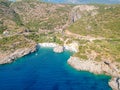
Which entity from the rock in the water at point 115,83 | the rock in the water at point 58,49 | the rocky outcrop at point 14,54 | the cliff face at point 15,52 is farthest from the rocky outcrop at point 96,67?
the cliff face at point 15,52

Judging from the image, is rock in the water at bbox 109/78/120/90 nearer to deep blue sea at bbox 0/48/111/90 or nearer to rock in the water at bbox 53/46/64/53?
deep blue sea at bbox 0/48/111/90

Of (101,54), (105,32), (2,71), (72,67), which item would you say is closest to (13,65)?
(2,71)

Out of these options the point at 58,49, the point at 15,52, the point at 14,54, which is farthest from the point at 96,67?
the point at 15,52

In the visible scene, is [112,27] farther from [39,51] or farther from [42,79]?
[42,79]

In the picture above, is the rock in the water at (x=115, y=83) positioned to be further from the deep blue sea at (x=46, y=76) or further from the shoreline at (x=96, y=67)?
the deep blue sea at (x=46, y=76)

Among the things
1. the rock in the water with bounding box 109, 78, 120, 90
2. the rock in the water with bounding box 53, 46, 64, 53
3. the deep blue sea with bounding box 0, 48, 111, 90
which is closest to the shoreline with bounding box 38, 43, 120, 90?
the rock in the water with bounding box 109, 78, 120, 90

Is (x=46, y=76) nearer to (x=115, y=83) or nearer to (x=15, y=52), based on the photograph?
(x=115, y=83)
